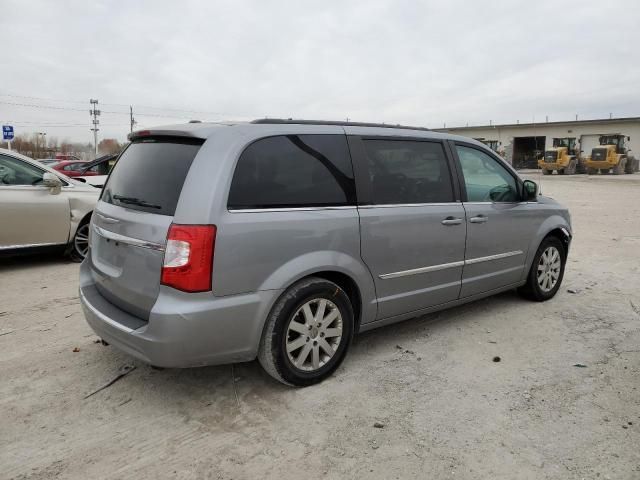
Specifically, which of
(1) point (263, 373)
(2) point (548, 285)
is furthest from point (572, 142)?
(1) point (263, 373)

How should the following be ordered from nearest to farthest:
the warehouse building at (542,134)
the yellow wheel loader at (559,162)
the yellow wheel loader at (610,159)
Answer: the yellow wheel loader at (610,159), the yellow wheel loader at (559,162), the warehouse building at (542,134)

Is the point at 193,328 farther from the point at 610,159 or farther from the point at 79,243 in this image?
the point at 610,159

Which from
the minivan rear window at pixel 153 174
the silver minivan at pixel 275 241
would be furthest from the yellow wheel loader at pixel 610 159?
the minivan rear window at pixel 153 174

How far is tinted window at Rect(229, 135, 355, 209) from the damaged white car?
14.4 ft

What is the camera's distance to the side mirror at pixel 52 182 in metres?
6.49

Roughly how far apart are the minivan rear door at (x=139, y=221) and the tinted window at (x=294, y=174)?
34 cm

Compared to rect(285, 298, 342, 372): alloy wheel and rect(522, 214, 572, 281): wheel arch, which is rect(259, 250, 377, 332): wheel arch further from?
rect(522, 214, 572, 281): wheel arch

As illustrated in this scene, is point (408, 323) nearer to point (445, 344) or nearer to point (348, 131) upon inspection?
point (445, 344)

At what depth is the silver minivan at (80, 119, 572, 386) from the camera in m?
2.78

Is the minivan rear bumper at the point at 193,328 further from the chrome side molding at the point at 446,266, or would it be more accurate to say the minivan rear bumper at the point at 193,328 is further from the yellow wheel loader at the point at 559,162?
the yellow wheel loader at the point at 559,162

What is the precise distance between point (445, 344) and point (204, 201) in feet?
7.75

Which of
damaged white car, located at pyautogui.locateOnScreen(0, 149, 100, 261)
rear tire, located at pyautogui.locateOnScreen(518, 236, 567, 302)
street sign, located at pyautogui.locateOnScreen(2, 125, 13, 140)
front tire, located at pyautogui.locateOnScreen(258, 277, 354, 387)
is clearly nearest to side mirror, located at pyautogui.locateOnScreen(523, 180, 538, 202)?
rear tire, located at pyautogui.locateOnScreen(518, 236, 567, 302)

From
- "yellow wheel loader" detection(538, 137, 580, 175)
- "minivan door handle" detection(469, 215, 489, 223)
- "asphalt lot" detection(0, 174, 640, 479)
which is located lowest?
"asphalt lot" detection(0, 174, 640, 479)

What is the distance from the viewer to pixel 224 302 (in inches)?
111
